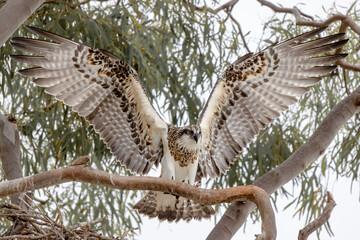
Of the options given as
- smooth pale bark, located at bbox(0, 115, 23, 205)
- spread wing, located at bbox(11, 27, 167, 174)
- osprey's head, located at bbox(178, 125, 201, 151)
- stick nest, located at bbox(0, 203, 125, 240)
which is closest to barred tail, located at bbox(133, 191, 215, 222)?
spread wing, located at bbox(11, 27, 167, 174)

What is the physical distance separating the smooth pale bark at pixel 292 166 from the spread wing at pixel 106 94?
0.77 metres

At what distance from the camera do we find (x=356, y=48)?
211 inches

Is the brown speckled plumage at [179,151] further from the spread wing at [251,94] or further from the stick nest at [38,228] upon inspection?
the stick nest at [38,228]

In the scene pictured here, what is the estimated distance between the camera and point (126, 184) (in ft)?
9.15

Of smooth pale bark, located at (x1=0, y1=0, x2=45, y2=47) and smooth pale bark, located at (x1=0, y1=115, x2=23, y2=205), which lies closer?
smooth pale bark, located at (x1=0, y1=0, x2=45, y2=47)

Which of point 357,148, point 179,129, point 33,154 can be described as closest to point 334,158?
point 357,148

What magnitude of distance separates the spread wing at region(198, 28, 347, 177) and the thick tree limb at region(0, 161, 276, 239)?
1452 millimetres

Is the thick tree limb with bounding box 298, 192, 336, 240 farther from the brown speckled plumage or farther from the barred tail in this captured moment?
the barred tail

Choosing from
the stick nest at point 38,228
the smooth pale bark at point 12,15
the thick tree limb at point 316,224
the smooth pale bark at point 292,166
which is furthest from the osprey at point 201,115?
the thick tree limb at point 316,224

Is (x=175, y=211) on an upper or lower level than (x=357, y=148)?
lower

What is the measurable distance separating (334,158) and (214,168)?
3.91 ft

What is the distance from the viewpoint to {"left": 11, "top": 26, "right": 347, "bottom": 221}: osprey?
13.2ft

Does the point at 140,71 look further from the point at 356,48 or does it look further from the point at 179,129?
the point at 356,48

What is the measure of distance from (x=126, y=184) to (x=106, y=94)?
4.78 feet
